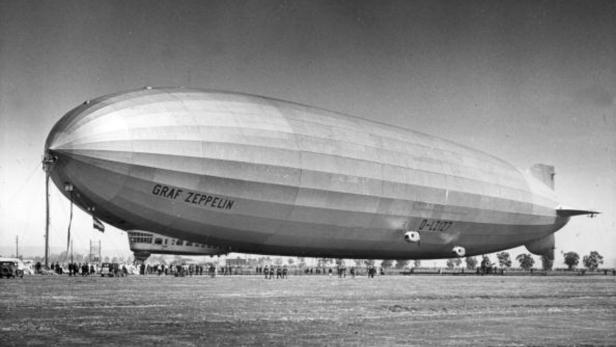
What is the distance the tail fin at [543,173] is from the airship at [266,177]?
458 inches

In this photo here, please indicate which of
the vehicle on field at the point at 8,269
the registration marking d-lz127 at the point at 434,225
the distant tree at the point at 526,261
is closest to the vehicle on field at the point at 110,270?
the vehicle on field at the point at 8,269

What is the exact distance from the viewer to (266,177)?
100 feet

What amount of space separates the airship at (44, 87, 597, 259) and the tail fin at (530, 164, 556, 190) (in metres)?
11.6

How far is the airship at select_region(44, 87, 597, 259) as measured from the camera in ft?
90.8

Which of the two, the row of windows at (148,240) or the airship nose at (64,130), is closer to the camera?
the airship nose at (64,130)

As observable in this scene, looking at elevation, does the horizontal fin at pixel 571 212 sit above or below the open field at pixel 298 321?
above

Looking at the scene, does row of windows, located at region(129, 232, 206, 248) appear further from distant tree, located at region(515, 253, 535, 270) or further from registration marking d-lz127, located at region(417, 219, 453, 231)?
distant tree, located at region(515, 253, 535, 270)

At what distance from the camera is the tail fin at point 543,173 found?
53.8 meters

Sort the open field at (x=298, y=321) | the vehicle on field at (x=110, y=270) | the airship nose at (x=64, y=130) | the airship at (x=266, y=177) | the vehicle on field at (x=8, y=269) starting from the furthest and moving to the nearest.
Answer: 1. the vehicle on field at (x=110, y=270)
2. the vehicle on field at (x=8, y=269)
3. the airship at (x=266, y=177)
4. the airship nose at (x=64, y=130)
5. the open field at (x=298, y=321)

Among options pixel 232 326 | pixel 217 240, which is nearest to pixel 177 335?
pixel 232 326

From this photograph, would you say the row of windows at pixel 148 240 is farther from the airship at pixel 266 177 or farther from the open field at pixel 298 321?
the open field at pixel 298 321

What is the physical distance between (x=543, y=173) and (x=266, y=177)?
32751mm

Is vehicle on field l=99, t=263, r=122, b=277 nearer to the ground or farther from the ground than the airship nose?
nearer to the ground

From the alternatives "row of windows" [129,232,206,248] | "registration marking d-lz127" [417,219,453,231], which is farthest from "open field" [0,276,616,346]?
"registration marking d-lz127" [417,219,453,231]
